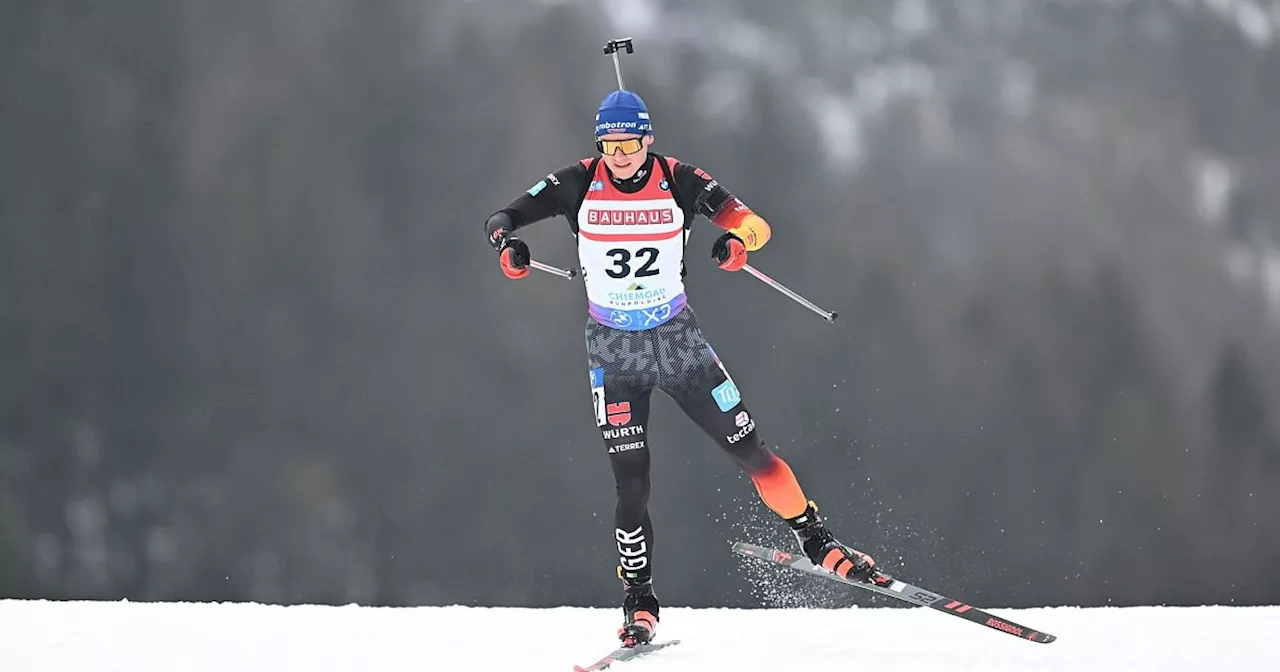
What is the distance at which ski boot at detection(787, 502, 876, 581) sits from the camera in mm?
3496

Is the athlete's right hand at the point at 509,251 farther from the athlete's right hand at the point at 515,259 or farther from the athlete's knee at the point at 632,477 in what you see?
the athlete's knee at the point at 632,477

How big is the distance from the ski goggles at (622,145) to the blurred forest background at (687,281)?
184cm

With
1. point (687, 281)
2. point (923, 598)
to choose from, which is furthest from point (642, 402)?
point (687, 281)

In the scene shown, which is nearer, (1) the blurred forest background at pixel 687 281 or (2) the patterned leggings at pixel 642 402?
(2) the patterned leggings at pixel 642 402

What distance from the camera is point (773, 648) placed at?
11.5 feet

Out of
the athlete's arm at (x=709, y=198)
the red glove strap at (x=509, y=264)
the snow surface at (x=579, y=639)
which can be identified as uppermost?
the athlete's arm at (x=709, y=198)

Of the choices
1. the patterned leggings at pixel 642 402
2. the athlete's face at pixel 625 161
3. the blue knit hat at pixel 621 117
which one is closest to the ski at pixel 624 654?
the patterned leggings at pixel 642 402

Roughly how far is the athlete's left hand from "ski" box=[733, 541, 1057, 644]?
1.00 metres

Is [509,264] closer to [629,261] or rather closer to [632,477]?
[629,261]

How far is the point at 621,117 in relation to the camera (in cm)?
334

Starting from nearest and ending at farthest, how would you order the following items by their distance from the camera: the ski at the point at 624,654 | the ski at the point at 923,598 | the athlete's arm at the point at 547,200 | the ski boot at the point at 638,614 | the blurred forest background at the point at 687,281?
1. the ski at the point at 624,654
2. the ski at the point at 923,598
3. the ski boot at the point at 638,614
4. the athlete's arm at the point at 547,200
5. the blurred forest background at the point at 687,281

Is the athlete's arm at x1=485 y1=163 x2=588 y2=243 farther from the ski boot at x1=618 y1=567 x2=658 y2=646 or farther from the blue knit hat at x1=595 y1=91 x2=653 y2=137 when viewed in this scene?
the ski boot at x1=618 y1=567 x2=658 y2=646

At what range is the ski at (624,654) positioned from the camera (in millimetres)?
3194

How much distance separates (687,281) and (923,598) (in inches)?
86.6
